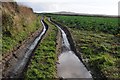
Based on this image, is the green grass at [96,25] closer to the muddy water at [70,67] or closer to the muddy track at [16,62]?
the muddy water at [70,67]

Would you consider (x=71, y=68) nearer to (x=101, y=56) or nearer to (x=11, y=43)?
(x=101, y=56)

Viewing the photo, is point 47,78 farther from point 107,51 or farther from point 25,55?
point 107,51

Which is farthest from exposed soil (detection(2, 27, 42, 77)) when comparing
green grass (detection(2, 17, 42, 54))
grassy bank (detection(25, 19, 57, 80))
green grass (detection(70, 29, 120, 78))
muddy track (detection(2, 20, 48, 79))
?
green grass (detection(70, 29, 120, 78))

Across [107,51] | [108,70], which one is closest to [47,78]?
[108,70]

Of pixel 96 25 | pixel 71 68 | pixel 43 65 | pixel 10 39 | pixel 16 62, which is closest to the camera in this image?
pixel 43 65

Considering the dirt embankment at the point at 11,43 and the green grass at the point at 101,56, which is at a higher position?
the dirt embankment at the point at 11,43

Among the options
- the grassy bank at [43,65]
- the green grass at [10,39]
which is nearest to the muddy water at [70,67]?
the grassy bank at [43,65]

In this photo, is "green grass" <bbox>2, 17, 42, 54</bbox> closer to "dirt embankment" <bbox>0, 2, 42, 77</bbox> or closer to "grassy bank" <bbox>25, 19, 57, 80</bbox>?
"dirt embankment" <bbox>0, 2, 42, 77</bbox>

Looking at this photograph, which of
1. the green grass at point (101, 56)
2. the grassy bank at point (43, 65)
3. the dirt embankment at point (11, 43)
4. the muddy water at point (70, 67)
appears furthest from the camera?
the dirt embankment at point (11, 43)

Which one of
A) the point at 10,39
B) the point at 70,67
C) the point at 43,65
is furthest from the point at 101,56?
the point at 10,39
